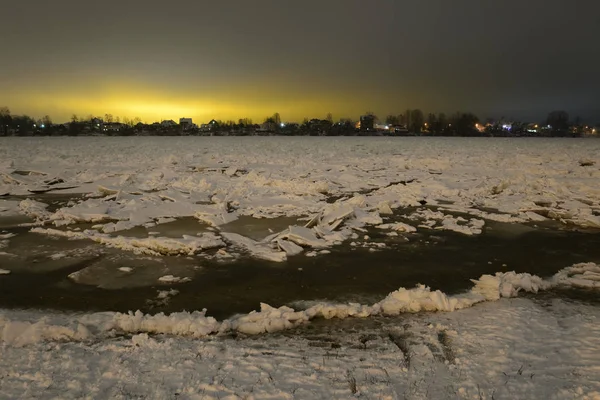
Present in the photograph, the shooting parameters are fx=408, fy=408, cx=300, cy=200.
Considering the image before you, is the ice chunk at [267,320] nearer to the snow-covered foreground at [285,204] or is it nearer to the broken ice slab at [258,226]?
the snow-covered foreground at [285,204]

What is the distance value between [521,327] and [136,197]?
35.3 feet

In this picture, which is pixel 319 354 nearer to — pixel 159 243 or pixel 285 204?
pixel 159 243

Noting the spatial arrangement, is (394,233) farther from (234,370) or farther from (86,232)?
(86,232)

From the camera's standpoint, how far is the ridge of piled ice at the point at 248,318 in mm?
4316

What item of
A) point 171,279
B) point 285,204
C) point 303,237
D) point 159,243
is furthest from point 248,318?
point 285,204

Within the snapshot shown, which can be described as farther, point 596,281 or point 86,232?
point 86,232

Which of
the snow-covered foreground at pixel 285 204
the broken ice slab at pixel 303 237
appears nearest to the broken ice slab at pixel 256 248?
the snow-covered foreground at pixel 285 204

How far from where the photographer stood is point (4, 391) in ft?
11.0

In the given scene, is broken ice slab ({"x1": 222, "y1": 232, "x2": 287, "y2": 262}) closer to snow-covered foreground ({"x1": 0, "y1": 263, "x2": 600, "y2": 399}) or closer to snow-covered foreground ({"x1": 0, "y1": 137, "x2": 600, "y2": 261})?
snow-covered foreground ({"x1": 0, "y1": 137, "x2": 600, "y2": 261})

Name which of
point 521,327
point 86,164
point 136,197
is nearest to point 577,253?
point 521,327

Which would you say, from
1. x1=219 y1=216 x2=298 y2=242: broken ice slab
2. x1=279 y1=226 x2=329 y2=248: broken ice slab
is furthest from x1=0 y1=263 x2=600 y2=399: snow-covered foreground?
x1=219 y1=216 x2=298 y2=242: broken ice slab

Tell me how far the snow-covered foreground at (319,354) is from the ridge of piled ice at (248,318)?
14mm

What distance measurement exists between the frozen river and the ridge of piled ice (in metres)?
0.02

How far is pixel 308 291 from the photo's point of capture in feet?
19.0
